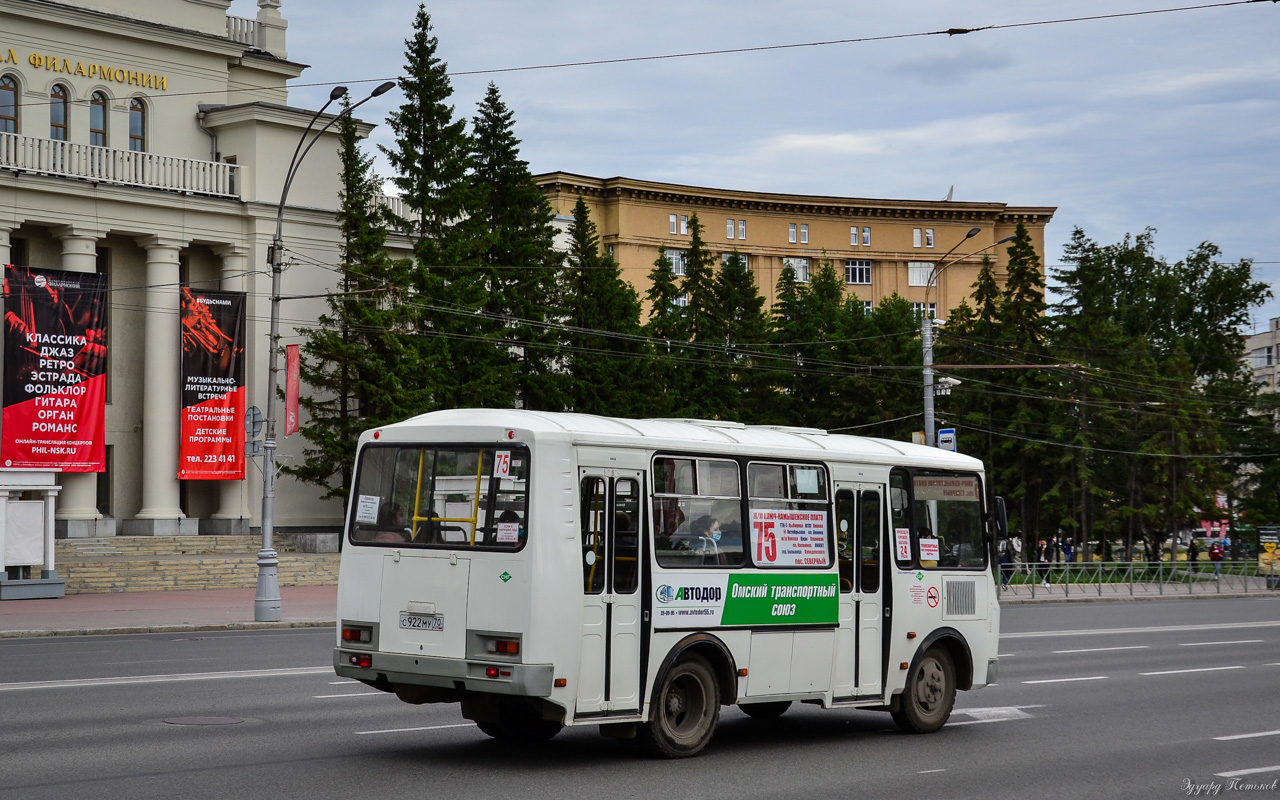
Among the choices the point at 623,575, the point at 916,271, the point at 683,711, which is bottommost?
the point at 683,711

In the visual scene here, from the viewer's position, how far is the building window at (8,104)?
154 ft

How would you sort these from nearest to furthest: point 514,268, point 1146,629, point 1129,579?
point 1146,629 < point 1129,579 < point 514,268

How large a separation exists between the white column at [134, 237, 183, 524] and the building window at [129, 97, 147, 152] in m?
4.26

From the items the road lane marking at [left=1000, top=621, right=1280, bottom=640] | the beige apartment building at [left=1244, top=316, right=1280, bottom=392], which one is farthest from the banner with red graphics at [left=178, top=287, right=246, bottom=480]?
the beige apartment building at [left=1244, top=316, right=1280, bottom=392]

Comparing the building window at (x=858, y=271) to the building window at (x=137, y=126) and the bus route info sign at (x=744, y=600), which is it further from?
the bus route info sign at (x=744, y=600)

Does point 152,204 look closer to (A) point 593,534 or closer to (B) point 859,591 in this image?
A: (B) point 859,591

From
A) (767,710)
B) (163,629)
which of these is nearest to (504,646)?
(767,710)

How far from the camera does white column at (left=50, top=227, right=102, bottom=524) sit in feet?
149

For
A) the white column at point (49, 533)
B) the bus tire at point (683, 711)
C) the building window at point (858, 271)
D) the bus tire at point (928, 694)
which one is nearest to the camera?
the bus tire at point (683, 711)

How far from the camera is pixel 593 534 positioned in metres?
11.1

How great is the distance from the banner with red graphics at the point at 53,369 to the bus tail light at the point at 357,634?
34240 millimetres

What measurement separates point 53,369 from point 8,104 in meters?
10.1

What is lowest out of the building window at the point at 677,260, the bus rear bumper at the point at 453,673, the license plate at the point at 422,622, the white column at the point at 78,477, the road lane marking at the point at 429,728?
the road lane marking at the point at 429,728

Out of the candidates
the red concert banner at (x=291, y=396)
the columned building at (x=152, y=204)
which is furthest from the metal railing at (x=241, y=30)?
the red concert banner at (x=291, y=396)
